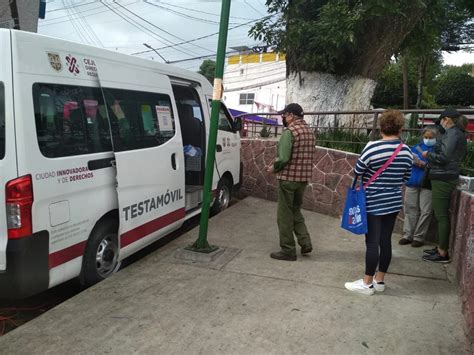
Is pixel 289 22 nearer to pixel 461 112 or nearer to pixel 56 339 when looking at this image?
pixel 461 112

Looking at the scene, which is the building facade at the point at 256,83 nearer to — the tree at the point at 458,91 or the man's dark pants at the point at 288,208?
the tree at the point at 458,91

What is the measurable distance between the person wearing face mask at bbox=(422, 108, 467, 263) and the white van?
292cm

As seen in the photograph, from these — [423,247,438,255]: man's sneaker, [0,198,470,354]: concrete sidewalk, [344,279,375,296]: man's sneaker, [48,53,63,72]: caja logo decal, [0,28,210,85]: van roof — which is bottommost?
[0,198,470,354]: concrete sidewalk

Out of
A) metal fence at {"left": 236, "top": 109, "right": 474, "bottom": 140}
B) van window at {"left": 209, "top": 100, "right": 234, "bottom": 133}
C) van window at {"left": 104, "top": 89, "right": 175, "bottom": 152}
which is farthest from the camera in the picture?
van window at {"left": 209, "top": 100, "right": 234, "bottom": 133}

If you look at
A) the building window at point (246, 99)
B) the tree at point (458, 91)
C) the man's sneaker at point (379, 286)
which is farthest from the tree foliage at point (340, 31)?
the building window at point (246, 99)

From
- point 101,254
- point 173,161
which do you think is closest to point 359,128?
point 173,161

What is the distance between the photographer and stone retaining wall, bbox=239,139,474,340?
11.2 feet

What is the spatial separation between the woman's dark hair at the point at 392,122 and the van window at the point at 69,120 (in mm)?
2505

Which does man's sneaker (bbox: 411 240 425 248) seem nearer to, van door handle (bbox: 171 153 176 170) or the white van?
the white van

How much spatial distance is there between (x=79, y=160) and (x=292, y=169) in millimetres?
2130

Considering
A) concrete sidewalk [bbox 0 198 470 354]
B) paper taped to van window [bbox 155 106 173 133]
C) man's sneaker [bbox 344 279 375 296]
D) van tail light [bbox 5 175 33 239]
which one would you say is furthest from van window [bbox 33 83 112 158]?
man's sneaker [bbox 344 279 375 296]

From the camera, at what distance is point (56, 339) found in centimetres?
313

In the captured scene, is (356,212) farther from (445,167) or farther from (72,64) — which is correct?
(72,64)

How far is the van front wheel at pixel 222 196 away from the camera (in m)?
7.11
